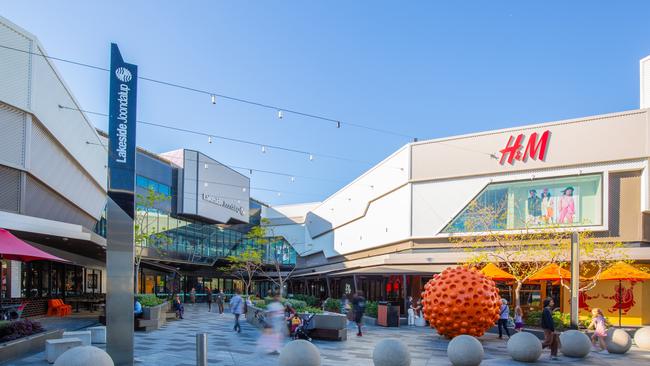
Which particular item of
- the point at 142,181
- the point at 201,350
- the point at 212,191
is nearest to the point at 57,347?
the point at 201,350

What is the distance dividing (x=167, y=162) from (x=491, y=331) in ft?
115

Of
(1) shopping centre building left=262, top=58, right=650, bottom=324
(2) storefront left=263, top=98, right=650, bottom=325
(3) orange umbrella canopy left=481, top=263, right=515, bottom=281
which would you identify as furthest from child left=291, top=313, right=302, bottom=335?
(1) shopping centre building left=262, top=58, right=650, bottom=324

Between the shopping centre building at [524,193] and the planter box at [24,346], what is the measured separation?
1774 centimetres

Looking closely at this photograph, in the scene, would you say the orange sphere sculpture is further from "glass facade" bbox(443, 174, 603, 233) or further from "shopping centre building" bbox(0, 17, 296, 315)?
"shopping centre building" bbox(0, 17, 296, 315)

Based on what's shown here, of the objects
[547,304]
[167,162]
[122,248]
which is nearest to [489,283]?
[547,304]

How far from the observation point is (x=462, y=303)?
1627 centimetres

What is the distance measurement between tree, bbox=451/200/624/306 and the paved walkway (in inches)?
231

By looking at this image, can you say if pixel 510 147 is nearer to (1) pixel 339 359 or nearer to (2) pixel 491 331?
(2) pixel 491 331

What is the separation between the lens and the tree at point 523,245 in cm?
2536

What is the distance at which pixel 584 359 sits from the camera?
14.8 m

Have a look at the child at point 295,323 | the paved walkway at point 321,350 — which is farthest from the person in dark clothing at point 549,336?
the child at point 295,323

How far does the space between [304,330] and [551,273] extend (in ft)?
38.6

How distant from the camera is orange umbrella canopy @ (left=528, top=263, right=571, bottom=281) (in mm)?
23438

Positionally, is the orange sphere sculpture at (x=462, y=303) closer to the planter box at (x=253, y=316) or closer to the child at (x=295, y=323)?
the child at (x=295, y=323)
